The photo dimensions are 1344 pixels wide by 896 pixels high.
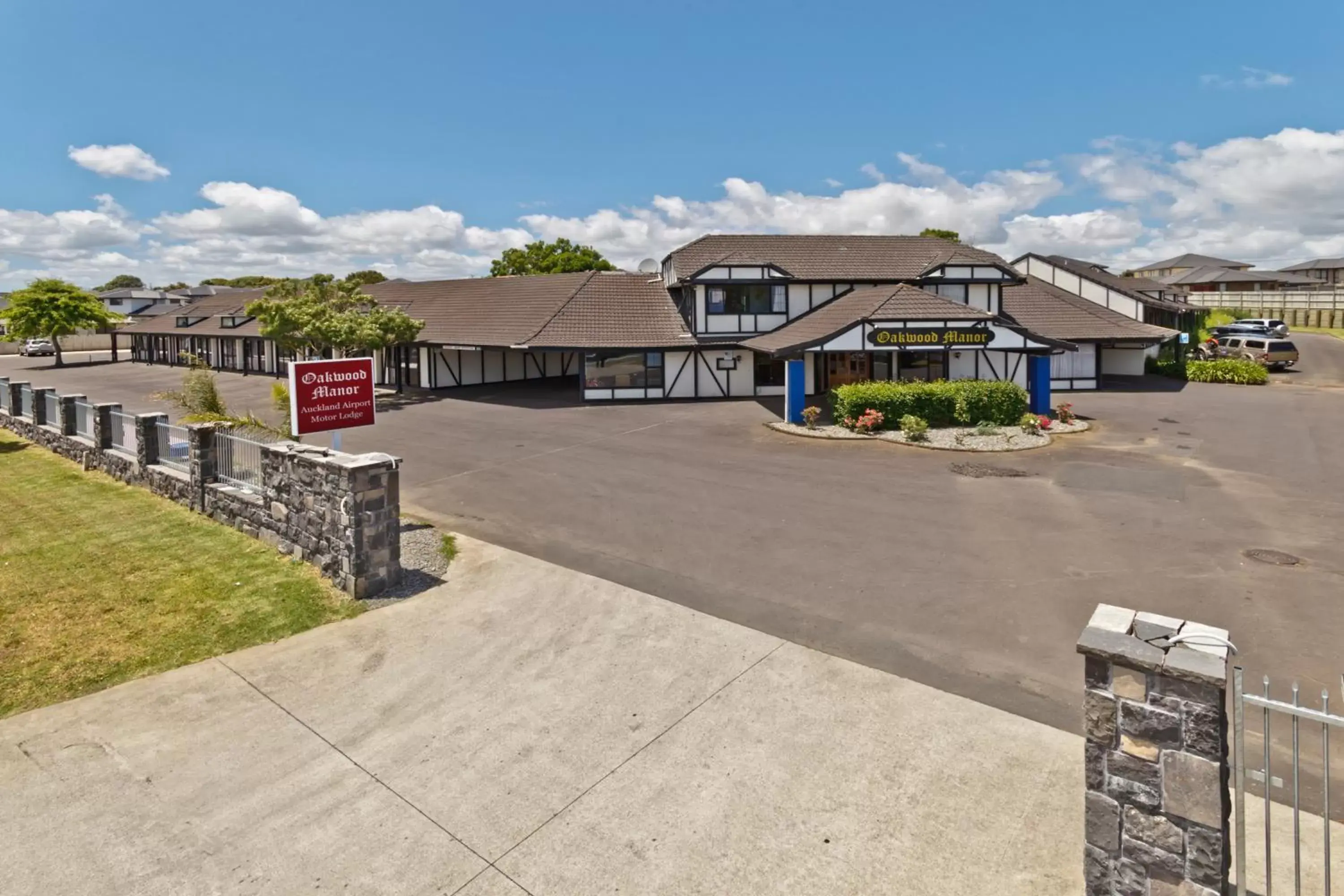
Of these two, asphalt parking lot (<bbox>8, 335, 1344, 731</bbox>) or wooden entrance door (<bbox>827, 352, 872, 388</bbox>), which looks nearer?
asphalt parking lot (<bbox>8, 335, 1344, 731</bbox>)

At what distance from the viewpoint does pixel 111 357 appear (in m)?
59.3

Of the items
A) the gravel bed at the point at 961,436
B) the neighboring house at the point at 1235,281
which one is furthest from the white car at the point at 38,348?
the neighboring house at the point at 1235,281

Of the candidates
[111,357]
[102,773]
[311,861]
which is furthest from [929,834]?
[111,357]

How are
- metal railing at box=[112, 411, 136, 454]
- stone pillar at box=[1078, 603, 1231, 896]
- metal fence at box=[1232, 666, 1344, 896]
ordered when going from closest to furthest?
1. metal fence at box=[1232, 666, 1344, 896]
2. stone pillar at box=[1078, 603, 1231, 896]
3. metal railing at box=[112, 411, 136, 454]

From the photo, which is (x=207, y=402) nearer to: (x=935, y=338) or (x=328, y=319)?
(x=328, y=319)

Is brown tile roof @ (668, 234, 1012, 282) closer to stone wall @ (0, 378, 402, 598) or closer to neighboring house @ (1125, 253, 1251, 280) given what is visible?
stone wall @ (0, 378, 402, 598)

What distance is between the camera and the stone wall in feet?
32.0

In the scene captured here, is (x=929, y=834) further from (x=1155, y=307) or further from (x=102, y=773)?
(x=1155, y=307)

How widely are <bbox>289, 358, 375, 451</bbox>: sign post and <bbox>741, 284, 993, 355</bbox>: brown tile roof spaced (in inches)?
592

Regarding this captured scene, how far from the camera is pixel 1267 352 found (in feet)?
124

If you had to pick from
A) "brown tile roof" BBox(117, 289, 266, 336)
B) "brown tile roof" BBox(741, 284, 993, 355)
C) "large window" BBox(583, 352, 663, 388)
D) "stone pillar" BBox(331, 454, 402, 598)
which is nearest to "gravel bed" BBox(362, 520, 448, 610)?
"stone pillar" BBox(331, 454, 402, 598)

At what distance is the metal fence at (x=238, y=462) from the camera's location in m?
12.2

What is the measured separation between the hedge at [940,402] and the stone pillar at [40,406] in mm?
22202

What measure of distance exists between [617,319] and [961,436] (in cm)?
1752
